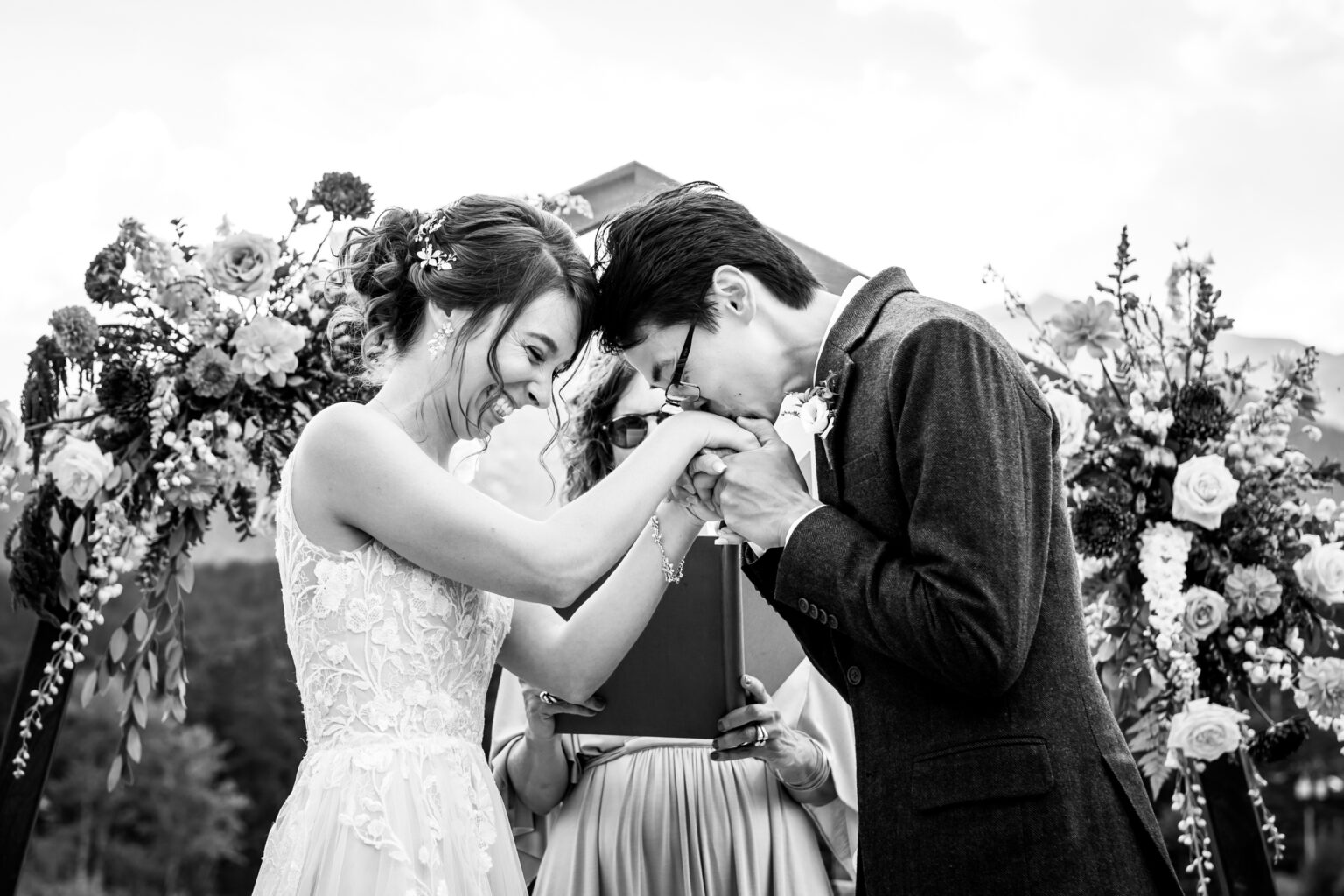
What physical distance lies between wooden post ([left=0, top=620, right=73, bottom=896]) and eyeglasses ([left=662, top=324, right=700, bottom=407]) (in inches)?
65.2

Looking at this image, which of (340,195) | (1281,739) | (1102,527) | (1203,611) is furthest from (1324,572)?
(340,195)

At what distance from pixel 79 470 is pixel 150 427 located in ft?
0.76

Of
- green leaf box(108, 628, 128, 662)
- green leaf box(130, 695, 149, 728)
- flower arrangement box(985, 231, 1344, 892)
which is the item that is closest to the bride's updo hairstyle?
green leaf box(108, 628, 128, 662)

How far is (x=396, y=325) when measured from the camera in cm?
225

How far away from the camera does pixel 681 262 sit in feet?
6.98

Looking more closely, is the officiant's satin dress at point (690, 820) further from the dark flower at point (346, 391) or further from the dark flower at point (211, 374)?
the dark flower at point (211, 374)

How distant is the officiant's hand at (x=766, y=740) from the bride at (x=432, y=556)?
0.25 m

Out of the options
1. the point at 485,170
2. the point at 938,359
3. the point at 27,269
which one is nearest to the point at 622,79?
the point at 485,170

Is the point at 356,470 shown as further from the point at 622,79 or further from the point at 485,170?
the point at 622,79

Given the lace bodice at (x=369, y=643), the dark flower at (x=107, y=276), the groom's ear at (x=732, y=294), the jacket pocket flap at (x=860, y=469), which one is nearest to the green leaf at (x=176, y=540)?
the dark flower at (x=107, y=276)

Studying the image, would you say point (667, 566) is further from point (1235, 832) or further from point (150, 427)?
point (1235, 832)

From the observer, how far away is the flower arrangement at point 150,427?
2834 mm

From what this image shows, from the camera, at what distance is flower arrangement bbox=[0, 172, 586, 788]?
2.83 m

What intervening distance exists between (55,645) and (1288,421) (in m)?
3.08
